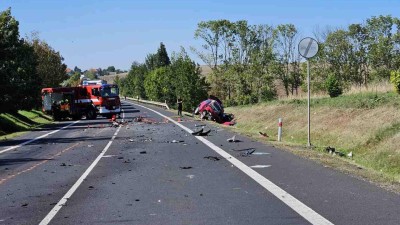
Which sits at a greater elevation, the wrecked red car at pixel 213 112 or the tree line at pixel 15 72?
the tree line at pixel 15 72

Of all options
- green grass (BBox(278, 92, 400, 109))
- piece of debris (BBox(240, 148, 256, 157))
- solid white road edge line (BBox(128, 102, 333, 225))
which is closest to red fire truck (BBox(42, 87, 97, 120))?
green grass (BBox(278, 92, 400, 109))

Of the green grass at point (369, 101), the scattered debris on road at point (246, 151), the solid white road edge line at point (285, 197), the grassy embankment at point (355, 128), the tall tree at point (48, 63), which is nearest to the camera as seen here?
the solid white road edge line at point (285, 197)

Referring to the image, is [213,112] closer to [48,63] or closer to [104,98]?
[104,98]

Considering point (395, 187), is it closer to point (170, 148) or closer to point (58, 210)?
point (58, 210)

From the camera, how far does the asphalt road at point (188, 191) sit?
291 inches

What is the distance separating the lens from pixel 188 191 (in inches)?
376

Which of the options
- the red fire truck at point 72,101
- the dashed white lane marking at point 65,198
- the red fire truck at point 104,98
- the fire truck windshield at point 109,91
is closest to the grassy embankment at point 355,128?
the dashed white lane marking at point 65,198

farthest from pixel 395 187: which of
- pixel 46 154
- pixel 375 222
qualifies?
pixel 46 154

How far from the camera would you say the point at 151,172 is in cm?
1227

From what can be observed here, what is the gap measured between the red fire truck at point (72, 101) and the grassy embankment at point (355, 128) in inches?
730

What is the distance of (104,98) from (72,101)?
3010mm

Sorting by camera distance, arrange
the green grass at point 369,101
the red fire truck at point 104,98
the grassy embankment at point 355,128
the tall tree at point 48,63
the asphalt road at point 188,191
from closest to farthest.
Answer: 1. the asphalt road at point 188,191
2. the grassy embankment at point 355,128
3. the green grass at point 369,101
4. the red fire truck at point 104,98
5. the tall tree at point 48,63

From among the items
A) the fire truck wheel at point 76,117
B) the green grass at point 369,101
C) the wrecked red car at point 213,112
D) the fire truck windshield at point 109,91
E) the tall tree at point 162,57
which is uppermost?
the tall tree at point 162,57

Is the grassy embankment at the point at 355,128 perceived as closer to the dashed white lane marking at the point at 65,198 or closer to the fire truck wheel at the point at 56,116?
the dashed white lane marking at the point at 65,198
